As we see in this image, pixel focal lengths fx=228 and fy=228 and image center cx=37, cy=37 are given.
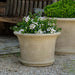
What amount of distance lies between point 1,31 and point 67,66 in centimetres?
446

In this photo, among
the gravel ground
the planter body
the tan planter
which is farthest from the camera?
the planter body

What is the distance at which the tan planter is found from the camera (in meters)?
3.73

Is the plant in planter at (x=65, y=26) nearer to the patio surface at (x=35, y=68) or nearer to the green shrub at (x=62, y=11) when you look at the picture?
the green shrub at (x=62, y=11)

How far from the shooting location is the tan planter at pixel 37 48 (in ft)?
12.3

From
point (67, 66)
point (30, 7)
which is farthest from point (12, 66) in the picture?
point (30, 7)

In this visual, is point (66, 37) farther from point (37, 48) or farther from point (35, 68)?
point (35, 68)

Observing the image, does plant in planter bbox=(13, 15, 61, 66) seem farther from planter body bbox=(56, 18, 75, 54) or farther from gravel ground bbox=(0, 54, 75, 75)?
planter body bbox=(56, 18, 75, 54)

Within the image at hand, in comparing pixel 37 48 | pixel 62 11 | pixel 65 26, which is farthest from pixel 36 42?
pixel 62 11

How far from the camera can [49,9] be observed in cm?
471

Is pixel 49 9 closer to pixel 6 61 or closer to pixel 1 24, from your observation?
pixel 6 61

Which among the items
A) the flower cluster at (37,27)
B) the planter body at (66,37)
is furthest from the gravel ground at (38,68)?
the flower cluster at (37,27)

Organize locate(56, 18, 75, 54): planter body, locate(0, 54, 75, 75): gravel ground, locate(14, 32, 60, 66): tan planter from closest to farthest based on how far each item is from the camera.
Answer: locate(0, 54, 75, 75): gravel ground → locate(14, 32, 60, 66): tan planter → locate(56, 18, 75, 54): planter body

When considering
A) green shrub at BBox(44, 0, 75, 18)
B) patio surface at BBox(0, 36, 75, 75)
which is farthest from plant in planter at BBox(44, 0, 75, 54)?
patio surface at BBox(0, 36, 75, 75)

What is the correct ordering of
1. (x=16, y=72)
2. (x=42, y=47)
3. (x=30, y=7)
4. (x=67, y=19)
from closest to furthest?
(x=16, y=72) → (x=42, y=47) → (x=67, y=19) → (x=30, y=7)
